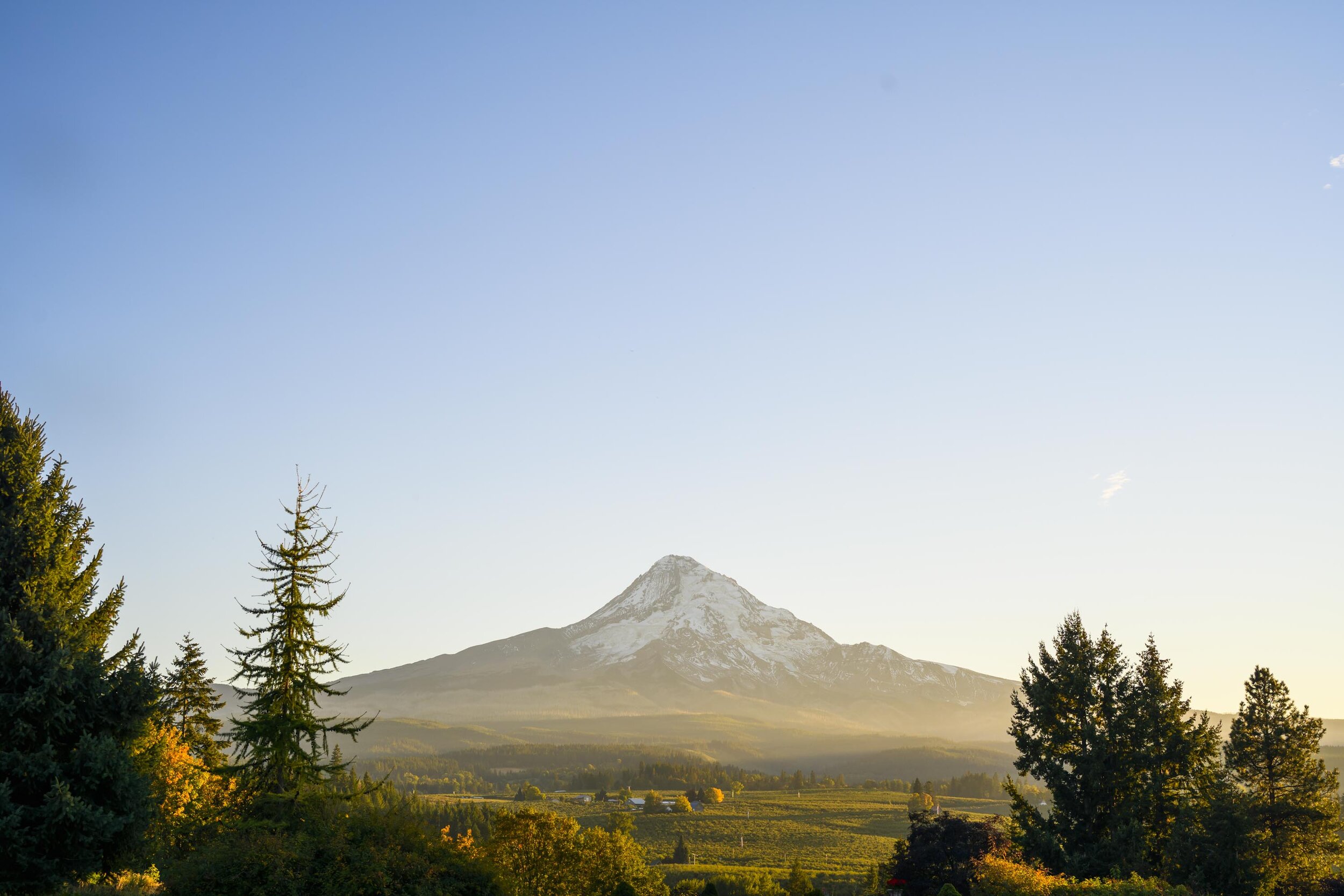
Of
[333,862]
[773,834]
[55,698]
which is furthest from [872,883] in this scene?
[773,834]

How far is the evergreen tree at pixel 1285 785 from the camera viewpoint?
115ft

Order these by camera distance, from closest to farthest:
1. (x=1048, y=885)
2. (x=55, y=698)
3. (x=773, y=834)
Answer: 1. (x=55, y=698)
2. (x=1048, y=885)
3. (x=773, y=834)

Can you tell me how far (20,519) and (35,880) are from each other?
9592 millimetres

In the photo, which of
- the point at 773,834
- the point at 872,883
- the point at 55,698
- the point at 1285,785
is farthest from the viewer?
the point at 773,834

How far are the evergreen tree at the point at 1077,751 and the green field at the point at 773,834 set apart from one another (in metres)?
75.5

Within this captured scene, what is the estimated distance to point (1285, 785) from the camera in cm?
3681

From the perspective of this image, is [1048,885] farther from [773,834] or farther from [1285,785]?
[773,834]

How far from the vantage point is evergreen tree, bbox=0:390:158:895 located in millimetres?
24203

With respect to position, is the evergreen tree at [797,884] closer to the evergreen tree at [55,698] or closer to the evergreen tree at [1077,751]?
the evergreen tree at [1077,751]

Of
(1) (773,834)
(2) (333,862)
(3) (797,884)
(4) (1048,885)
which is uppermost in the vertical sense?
(2) (333,862)

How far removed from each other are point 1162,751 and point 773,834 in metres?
128

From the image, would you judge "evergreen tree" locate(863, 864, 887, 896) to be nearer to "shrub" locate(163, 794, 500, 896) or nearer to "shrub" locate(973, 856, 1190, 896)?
"shrub" locate(973, 856, 1190, 896)

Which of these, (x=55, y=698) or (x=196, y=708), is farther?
(x=196, y=708)

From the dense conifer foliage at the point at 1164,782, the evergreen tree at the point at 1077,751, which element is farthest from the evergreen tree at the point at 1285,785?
the evergreen tree at the point at 1077,751
